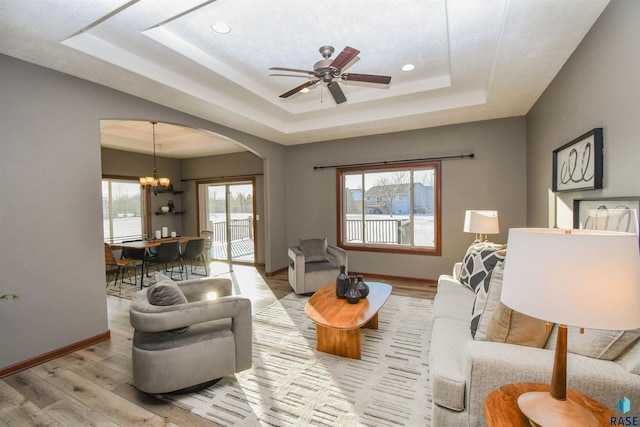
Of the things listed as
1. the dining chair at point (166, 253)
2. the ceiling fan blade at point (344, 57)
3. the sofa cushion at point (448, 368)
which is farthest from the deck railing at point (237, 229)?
the sofa cushion at point (448, 368)

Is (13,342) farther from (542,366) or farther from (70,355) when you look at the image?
(542,366)

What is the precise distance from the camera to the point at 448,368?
5.41 ft

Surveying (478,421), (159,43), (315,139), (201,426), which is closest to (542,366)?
(478,421)

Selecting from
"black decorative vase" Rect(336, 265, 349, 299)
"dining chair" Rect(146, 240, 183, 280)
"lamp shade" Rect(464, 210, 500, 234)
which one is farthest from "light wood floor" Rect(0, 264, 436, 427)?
"lamp shade" Rect(464, 210, 500, 234)

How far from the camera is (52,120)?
106 inches

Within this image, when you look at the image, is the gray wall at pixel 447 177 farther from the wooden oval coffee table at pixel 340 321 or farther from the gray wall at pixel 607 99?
the wooden oval coffee table at pixel 340 321

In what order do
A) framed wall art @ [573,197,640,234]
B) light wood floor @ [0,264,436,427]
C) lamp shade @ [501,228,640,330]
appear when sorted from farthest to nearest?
light wood floor @ [0,264,436,427], framed wall art @ [573,197,640,234], lamp shade @ [501,228,640,330]

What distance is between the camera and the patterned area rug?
76.3 inches

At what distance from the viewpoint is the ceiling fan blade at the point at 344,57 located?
207cm

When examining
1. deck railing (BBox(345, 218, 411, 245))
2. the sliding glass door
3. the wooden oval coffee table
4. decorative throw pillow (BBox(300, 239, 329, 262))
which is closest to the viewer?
the wooden oval coffee table

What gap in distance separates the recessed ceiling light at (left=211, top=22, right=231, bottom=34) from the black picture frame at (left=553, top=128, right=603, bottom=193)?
2.98 metres

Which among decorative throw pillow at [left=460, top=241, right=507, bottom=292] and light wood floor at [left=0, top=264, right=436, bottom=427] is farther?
decorative throw pillow at [left=460, top=241, right=507, bottom=292]

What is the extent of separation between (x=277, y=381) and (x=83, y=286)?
223cm

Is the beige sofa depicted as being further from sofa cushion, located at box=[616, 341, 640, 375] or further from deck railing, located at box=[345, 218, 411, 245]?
deck railing, located at box=[345, 218, 411, 245]
